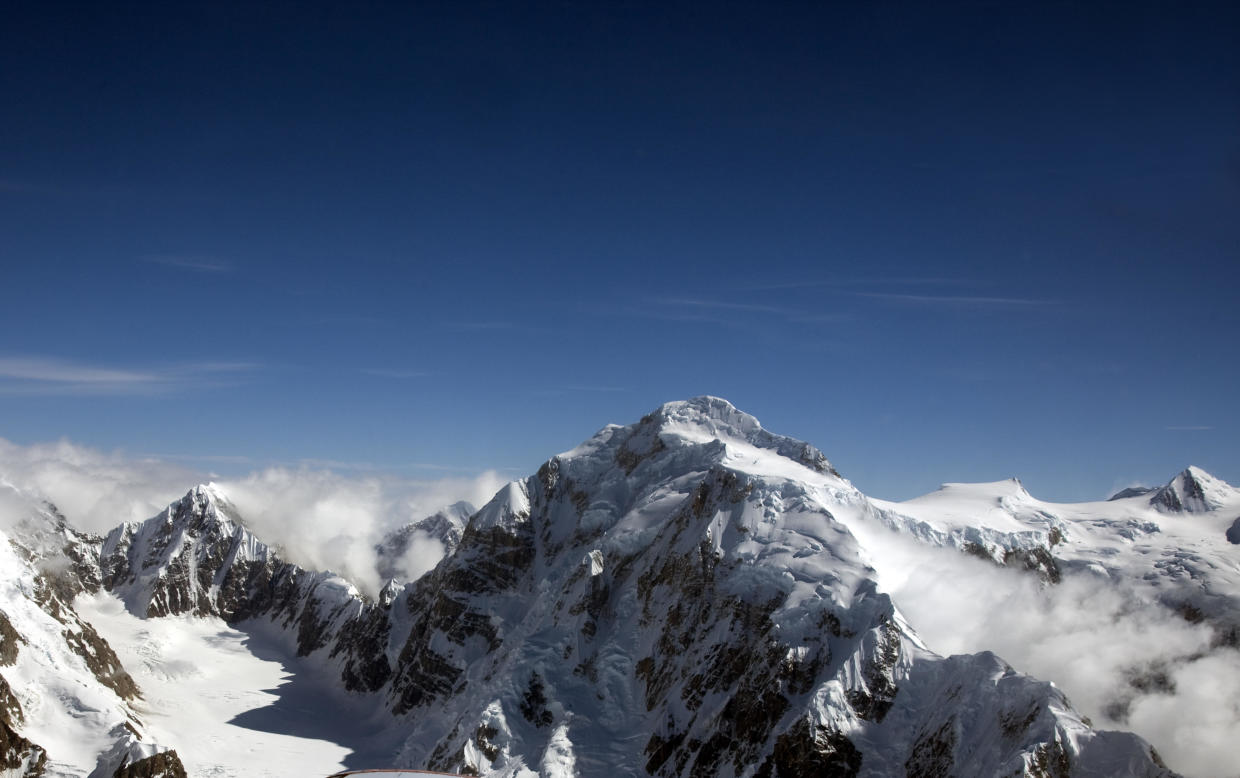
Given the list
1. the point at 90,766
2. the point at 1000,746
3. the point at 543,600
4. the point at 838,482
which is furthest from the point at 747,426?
the point at 90,766

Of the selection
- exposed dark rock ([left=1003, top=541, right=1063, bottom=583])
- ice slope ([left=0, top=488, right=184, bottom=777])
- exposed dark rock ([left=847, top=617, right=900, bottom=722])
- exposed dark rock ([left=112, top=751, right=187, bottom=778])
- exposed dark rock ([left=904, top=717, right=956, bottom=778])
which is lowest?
exposed dark rock ([left=112, top=751, right=187, bottom=778])

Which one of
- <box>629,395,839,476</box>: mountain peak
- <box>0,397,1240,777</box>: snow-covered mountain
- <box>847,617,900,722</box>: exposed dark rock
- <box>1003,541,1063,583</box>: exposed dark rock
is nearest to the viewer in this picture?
<box>0,397,1240,777</box>: snow-covered mountain

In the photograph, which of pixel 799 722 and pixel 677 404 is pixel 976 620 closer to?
pixel 799 722

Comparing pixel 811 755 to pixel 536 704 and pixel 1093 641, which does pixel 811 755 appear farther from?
pixel 1093 641

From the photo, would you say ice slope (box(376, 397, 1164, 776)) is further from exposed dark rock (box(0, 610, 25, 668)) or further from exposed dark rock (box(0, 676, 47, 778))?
exposed dark rock (box(0, 610, 25, 668))

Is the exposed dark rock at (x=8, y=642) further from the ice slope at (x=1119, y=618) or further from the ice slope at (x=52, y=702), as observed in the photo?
the ice slope at (x=1119, y=618)

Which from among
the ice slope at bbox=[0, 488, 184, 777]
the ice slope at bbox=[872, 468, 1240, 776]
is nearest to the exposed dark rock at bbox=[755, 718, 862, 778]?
the ice slope at bbox=[872, 468, 1240, 776]

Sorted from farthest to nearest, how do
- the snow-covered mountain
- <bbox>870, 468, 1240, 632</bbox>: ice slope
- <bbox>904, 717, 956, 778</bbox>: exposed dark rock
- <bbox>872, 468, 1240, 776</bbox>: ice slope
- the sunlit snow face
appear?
<bbox>870, 468, 1240, 632</bbox>: ice slope, <bbox>872, 468, 1240, 776</bbox>: ice slope, the sunlit snow face, the snow-covered mountain, <bbox>904, 717, 956, 778</bbox>: exposed dark rock

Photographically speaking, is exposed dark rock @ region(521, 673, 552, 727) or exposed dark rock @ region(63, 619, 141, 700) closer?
exposed dark rock @ region(521, 673, 552, 727)
